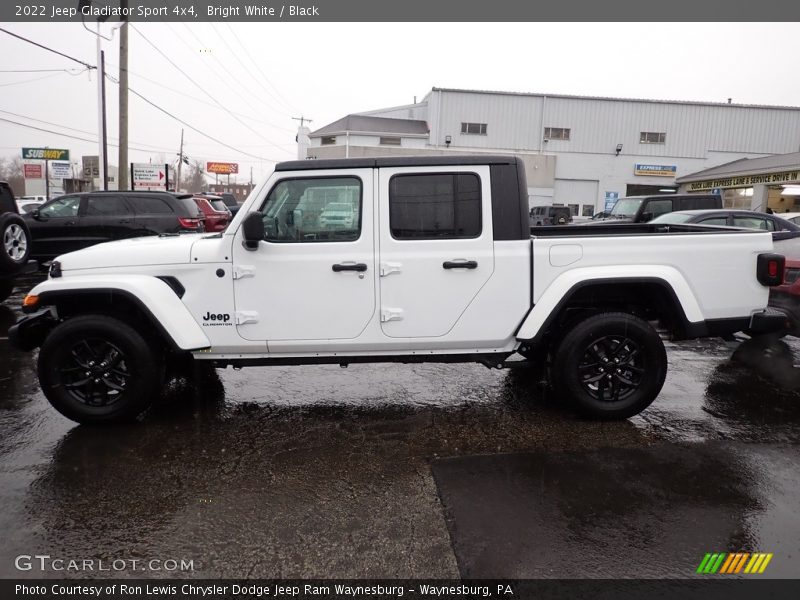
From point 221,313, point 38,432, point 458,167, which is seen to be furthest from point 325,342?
point 38,432

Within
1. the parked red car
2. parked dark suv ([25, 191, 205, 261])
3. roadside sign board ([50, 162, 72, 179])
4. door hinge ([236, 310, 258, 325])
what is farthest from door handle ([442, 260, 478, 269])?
roadside sign board ([50, 162, 72, 179])

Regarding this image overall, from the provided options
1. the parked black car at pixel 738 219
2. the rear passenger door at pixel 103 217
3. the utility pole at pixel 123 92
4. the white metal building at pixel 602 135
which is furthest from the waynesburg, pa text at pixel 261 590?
the white metal building at pixel 602 135

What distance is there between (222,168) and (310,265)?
9023 cm

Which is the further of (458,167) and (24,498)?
(458,167)

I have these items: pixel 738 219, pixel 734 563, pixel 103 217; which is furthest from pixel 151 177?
pixel 734 563

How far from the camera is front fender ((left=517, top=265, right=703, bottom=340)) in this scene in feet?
12.9

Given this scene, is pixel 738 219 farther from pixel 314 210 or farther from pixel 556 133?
pixel 556 133

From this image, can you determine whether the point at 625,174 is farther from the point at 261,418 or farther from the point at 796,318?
the point at 261,418

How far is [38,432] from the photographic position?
159 inches

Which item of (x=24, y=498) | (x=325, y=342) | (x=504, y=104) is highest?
(x=504, y=104)

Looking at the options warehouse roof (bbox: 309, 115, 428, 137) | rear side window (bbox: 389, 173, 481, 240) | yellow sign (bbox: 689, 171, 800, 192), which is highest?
warehouse roof (bbox: 309, 115, 428, 137)

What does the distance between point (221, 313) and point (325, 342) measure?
2.59ft

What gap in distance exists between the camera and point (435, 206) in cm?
404

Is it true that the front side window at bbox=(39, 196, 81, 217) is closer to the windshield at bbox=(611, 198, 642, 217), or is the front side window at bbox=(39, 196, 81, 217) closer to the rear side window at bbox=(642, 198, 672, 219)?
the rear side window at bbox=(642, 198, 672, 219)
